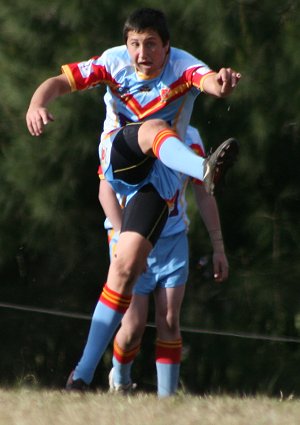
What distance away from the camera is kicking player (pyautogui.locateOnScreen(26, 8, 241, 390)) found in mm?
5016

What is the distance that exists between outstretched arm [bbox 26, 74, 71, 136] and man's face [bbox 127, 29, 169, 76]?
1.02 feet

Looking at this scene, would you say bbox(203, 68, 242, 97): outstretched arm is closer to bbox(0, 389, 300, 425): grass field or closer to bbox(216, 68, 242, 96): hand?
bbox(216, 68, 242, 96): hand

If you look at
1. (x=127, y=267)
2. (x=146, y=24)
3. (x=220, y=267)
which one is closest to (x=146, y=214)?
(x=127, y=267)

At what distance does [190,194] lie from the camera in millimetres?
8383

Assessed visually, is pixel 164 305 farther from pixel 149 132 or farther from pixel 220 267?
pixel 149 132


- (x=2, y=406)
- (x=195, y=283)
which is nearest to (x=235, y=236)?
(x=195, y=283)

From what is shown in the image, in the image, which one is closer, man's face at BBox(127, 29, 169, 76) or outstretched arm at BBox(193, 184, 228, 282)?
man's face at BBox(127, 29, 169, 76)

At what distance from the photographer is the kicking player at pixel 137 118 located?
5.02 m

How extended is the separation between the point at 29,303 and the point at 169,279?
3.97 m

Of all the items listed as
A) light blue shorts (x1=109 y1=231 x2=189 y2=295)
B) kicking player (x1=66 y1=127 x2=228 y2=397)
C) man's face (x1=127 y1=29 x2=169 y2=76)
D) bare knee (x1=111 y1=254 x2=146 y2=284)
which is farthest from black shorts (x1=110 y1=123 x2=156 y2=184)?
light blue shorts (x1=109 y1=231 x2=189 y2=295)

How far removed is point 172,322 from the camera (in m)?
5.89

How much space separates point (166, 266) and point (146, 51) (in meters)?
1.12

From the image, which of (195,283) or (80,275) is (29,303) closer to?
(80,275)

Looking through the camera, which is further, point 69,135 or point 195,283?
point 195,283
